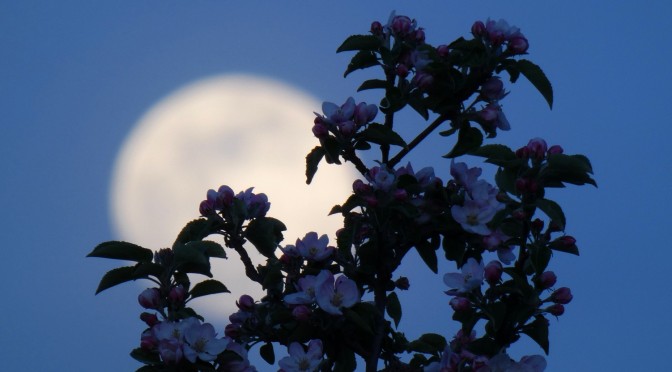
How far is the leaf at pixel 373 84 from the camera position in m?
4.98

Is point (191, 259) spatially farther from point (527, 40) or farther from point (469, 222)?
point (527, 40)

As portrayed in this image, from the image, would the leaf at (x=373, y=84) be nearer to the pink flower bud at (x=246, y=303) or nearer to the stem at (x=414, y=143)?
the stem at (x=414, y=143)

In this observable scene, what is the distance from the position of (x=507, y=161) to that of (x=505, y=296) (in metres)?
0.66

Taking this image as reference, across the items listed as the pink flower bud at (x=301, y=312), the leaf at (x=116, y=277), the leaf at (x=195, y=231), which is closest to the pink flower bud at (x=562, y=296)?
the pink flower bud at (x=301, y=312)

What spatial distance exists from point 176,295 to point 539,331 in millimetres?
1751

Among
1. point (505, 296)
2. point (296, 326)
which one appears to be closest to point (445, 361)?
point (505, 296)

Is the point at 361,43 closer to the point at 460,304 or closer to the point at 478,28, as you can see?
the point at 478,28

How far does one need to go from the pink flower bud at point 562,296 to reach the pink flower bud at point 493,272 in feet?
0.94

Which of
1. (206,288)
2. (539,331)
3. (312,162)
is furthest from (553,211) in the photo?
(206,288)

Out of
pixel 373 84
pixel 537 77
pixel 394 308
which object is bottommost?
pixel 394 308

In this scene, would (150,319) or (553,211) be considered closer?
(553,211)

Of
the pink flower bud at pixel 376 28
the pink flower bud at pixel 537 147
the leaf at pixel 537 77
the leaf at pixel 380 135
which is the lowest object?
the pink flower bud at pixel 537 147

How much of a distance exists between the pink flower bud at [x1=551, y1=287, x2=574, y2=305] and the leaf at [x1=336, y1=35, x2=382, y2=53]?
1601 millimetres

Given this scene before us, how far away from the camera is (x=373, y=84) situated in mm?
4984
